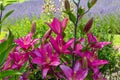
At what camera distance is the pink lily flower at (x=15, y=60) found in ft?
6.56

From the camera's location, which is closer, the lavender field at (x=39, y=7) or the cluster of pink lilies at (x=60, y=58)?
the cluster of pink lilies at (x=60, y=58)

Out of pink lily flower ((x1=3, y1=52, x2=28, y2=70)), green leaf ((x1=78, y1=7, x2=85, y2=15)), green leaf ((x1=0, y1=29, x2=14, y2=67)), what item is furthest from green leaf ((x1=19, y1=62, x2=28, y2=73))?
green leaf ((x1=78, y1=7, x2=85, y2=15))

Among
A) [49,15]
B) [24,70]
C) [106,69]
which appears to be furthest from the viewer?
[49,15]

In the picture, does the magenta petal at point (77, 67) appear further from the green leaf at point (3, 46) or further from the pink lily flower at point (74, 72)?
the green leaf at point (3, 46)

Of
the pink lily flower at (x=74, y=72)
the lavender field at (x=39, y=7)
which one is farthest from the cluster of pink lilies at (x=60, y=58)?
the lavender field at (x=39, y=7)

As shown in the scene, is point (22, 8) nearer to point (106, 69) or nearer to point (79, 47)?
point (106, 69)

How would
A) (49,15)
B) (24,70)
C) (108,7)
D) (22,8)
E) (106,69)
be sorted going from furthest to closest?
(22,8) < (108,7) < (49,15) < (106,69) < (24,70)

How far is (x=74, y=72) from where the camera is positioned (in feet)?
6.03

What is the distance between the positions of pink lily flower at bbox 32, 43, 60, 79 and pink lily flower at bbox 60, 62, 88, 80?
0.05 m

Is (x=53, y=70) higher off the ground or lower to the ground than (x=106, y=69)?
higher

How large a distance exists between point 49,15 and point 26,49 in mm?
7842

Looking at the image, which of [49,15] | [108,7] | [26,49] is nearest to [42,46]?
[26,49]

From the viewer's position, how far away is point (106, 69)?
6117 mm

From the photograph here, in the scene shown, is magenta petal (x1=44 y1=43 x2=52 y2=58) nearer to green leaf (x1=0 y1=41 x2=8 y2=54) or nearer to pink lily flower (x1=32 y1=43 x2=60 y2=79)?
pink lily flower (x1=32 y1=43 x2=60 y2=79)
